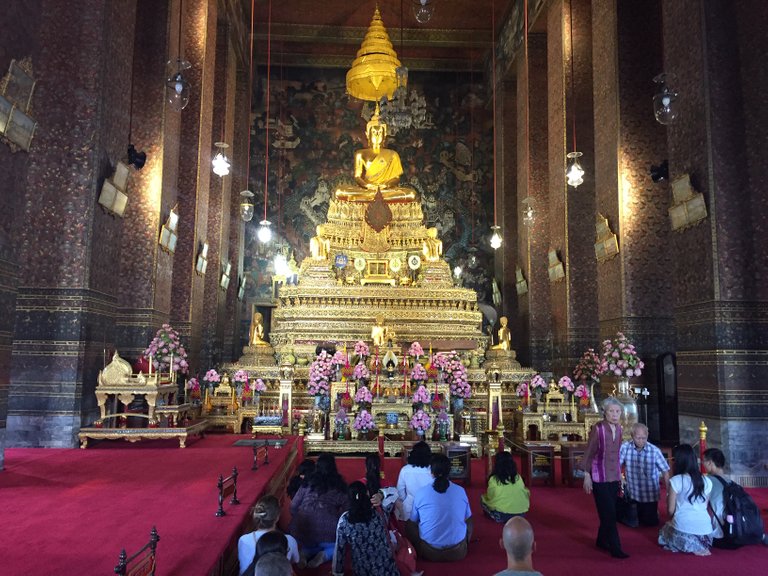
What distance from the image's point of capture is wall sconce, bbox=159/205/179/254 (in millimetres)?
9781

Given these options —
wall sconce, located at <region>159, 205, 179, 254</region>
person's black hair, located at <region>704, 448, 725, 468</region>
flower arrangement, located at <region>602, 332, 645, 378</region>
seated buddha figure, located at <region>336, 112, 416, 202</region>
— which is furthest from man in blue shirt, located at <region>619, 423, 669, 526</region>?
seated buddha figure, located at <region>336, 112, 416, 202</region>

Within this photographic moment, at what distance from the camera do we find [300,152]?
747 inches

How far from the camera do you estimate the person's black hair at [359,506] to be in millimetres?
3377

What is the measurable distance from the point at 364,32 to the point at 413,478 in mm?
17715

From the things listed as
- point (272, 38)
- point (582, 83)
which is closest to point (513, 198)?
point (582, 83)

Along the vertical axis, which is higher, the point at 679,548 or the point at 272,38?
the point at 272,38

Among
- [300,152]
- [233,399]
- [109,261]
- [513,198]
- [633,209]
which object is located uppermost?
[300,152]

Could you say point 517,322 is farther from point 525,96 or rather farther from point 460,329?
point 525,96

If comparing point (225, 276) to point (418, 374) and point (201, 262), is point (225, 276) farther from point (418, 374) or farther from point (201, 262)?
point (418, 374)

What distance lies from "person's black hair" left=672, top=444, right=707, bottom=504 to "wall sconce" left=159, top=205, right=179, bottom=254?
8092mm

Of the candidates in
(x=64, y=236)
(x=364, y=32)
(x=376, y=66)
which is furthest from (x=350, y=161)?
(x=64, y=236)

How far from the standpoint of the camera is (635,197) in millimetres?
9805

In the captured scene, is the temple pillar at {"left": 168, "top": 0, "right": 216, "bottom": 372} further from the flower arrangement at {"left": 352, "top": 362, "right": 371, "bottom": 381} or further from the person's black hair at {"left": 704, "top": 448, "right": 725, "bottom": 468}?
the person's black hair at {"left": 704, "top": 448, "right": 725, "bottom": 468}

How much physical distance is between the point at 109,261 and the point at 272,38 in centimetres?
1350
